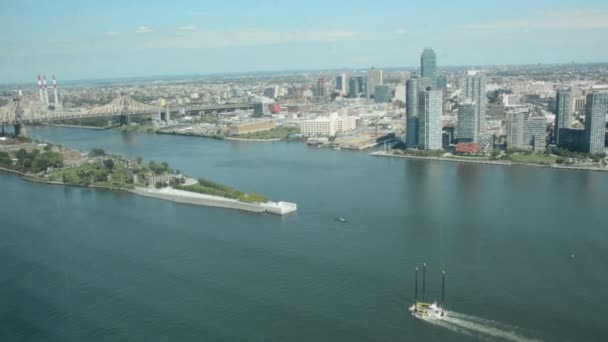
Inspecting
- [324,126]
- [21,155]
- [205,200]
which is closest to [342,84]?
[324,126]

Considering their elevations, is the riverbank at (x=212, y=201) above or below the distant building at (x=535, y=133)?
below

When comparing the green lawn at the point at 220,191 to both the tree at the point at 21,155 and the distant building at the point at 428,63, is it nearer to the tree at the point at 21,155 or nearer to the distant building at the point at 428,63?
the tree at the point at 21,155

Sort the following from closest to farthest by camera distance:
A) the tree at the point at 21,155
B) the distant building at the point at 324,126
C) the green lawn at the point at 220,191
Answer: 1. the green lawn at the point at 220,191
2. the tree at the point at 21,155
3. the distant building at the point at 324,126

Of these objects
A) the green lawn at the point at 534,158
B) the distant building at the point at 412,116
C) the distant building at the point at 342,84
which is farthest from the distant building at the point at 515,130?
the distant building at the point at 342,84

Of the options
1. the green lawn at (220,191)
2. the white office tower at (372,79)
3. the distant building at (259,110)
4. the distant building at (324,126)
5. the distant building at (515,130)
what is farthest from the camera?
the white office tower at (372,79)

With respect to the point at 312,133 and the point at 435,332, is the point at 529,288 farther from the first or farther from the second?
the point at 312,133

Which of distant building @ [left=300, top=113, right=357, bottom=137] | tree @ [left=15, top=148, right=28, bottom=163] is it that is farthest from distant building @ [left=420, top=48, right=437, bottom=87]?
tree @ [left=15, top=148, right=28, bottom=163]

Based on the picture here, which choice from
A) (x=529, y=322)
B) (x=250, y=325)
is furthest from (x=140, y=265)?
(x=529, y=322)

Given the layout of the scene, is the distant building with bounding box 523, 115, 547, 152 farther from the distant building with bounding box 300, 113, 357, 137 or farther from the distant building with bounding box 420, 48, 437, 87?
the distant building with bounding box 420, 48, 437, 87
